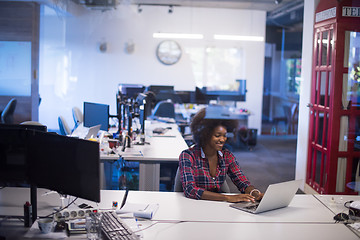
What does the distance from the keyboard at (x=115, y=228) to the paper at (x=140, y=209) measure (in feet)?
0.44

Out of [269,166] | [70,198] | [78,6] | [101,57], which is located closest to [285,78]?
[269,166]

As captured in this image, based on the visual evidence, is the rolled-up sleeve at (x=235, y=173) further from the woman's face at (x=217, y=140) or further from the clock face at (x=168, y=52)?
the clock face at (x=168, y=52)

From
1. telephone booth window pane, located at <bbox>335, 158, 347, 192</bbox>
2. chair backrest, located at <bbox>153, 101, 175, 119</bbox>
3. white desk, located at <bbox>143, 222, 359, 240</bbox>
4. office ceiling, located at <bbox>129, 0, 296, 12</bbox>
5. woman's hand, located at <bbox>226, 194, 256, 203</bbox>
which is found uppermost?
office ceiling, located at <bbox>129, 0, 296, 12</bbox>

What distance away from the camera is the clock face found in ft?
30.5

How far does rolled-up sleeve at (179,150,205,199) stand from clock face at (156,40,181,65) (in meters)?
6.35

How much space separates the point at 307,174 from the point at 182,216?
3406 millimetres

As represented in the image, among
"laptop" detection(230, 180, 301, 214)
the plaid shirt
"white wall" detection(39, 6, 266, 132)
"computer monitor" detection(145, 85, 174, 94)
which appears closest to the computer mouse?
"laptop" detection(230, 180, 301, 214)

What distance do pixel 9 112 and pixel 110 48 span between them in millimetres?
2568

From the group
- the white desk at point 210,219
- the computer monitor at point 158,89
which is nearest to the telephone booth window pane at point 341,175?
the white desk at point 210,219

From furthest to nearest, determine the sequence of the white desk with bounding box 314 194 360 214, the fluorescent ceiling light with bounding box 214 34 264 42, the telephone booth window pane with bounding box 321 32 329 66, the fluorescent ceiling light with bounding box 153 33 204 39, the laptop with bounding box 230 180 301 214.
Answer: the fluorescent ceiling light with bounding box 214 34 264 42
the fluorescent ceiling light with bounding box 153 33 204 39
the telephone booth window pane with bounding box 321 32 329 66
the white desk with bounding box 314 194 360 214
the laptop with bounding box 230 180 301 214

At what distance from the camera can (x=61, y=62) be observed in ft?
28.9

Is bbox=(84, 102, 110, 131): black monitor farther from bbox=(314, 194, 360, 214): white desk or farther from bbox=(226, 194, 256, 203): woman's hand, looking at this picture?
bbox=(314, 194, 360, 214): white desk

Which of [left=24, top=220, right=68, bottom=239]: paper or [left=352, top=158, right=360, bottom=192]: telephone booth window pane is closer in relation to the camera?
[left=24, top=220, right=68, bottom=239]: paper

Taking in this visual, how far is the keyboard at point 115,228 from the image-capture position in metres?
2.21
